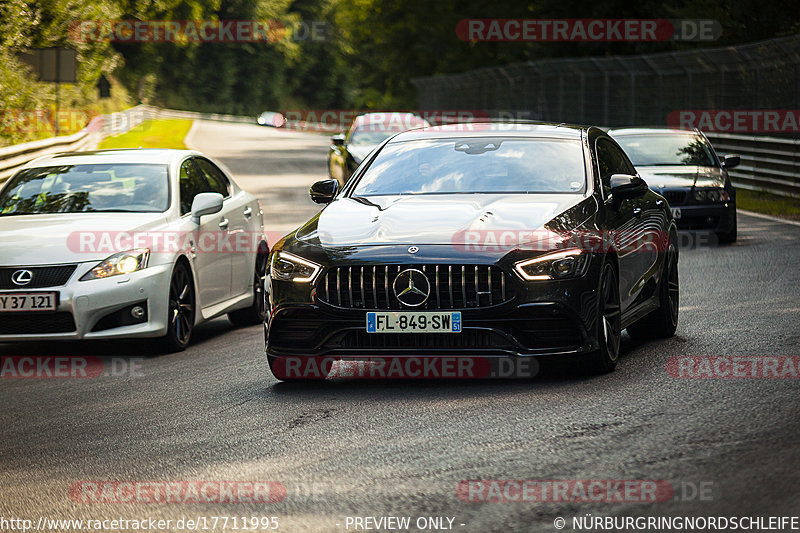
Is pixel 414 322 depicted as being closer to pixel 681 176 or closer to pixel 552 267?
pixel 552 267

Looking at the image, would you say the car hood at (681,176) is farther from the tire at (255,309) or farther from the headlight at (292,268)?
the headlight at (292,268)

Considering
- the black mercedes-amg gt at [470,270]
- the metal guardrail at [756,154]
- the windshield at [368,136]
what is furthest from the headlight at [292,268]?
the windshield at [368,136]

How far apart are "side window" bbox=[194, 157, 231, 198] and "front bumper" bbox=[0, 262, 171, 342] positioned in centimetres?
208

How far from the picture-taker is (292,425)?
712 cm

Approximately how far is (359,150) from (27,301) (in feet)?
54.6

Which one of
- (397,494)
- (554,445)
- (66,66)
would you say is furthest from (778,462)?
(66,66)

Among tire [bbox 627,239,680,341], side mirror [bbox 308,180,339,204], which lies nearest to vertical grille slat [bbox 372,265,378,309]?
side mirror [bbox 308,180,339,204]

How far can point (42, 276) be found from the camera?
9789mm

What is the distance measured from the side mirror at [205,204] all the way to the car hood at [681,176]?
816cm

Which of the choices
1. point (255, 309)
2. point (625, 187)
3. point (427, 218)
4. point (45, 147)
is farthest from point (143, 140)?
point (427, 218)

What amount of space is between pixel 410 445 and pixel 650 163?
1289 centimetres

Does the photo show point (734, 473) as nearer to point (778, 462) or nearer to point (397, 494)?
point (778, 462)

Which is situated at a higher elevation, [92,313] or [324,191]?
→ [324,191]

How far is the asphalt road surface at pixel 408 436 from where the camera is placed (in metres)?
5.39
